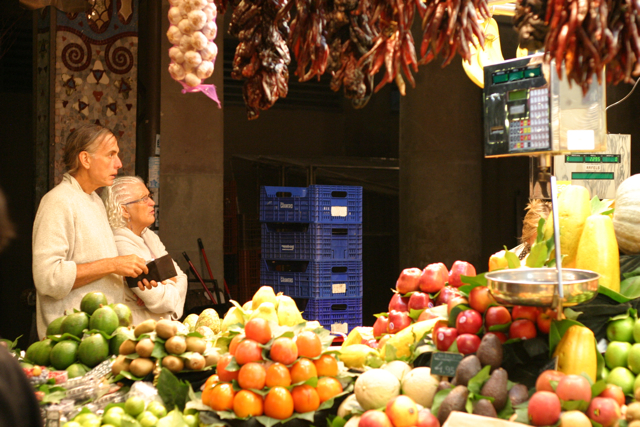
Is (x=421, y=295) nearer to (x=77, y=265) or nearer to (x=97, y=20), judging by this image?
(x=77, y=265)

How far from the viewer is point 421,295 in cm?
252

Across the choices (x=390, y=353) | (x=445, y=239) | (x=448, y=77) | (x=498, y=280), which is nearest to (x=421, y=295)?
(x=390, y=353)

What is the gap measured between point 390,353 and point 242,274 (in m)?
5.86

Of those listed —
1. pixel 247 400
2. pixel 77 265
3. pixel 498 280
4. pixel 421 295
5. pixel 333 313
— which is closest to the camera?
pixel 498 280

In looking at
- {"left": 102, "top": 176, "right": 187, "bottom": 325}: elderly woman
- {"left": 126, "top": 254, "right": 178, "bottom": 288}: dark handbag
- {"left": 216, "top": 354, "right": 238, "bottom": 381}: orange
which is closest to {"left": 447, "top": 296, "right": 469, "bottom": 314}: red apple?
{"left": 216, "top": 354, "right": 238, "bottom": 381}: orange

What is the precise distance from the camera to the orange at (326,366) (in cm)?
216

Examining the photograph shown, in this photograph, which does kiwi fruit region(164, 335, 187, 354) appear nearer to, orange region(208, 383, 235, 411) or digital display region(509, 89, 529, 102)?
orange region(208, 383, 235, 411)

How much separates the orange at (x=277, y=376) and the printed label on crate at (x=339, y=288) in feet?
13.1

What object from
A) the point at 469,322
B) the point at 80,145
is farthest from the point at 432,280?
the point at 80,145

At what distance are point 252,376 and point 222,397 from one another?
0.37 feet

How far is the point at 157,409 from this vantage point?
2092 mm

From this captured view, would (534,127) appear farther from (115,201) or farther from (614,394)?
(115,201)

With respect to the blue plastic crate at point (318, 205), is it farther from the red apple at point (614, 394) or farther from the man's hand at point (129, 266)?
the red apple at point (614, 394)

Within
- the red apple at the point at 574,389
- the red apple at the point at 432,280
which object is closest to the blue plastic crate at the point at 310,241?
the red apple at the point at 432,280
